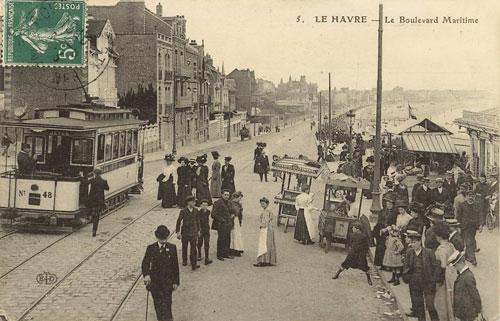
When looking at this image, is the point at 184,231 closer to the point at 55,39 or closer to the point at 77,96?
the point at 55,39

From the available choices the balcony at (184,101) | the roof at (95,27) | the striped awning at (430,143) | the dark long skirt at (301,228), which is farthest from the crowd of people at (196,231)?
the balcony at (184,101)

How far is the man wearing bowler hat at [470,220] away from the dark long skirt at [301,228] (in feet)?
10.2

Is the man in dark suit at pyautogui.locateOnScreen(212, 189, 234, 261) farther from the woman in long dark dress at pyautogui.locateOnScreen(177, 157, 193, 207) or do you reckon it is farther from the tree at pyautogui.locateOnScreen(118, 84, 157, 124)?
the tree at pyautogui.locateOnScreen(118, 84, 157, 124)

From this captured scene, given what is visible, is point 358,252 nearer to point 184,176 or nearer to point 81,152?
point 81,152

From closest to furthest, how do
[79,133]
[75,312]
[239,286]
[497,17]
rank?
1. [75,312]
2. [239,286]
3. [497,17]
4. [79,133]

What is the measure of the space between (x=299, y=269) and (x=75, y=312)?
13.2 ft

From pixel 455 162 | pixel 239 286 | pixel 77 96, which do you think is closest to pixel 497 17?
pixel 239 286

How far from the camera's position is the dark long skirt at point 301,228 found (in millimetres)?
11297

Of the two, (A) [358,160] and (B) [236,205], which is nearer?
(B) [236,205]

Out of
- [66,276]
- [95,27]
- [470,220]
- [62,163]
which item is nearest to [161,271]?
[66,276]

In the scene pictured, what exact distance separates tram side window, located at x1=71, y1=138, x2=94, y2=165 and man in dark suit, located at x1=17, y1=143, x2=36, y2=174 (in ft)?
2.89

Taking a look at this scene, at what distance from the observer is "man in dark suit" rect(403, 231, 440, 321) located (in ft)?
21.5

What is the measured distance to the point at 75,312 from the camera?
6969mm

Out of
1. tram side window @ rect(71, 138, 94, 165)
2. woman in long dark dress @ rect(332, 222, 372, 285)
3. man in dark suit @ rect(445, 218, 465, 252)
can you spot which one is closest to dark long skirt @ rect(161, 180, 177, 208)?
tram side window @ rect(71, 138, 94, 165)
